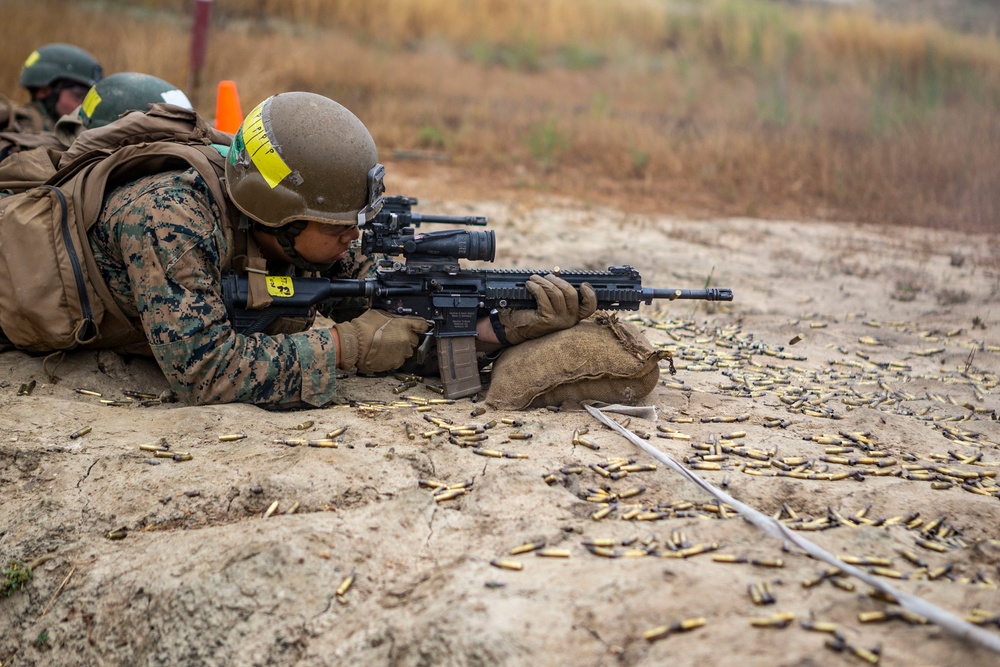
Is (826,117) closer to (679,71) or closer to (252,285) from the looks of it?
(679,71)

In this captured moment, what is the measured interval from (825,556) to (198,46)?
34.1 ft

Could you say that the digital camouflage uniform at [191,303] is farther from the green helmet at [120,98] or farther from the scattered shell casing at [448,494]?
the green helmet at [120,98]

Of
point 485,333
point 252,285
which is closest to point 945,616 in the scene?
point 485,333

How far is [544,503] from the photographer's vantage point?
11.5ft

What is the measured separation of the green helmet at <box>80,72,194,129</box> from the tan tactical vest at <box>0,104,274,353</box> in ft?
4.99

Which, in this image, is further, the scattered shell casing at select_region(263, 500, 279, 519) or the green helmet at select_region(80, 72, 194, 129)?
the green helmet at select_region(80, 72, 194, 129)

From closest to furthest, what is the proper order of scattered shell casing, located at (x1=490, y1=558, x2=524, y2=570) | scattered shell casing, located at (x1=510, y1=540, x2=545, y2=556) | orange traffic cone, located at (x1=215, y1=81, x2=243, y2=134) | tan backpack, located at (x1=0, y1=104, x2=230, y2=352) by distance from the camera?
scattered shell casing, located at (x1=490, y1=558, x2=524, y2=570), scattered shell casing, located at (x1=510, y1=540, x2=545, y2=556), tan backpack, located at (x1=0, y1=104, x2=230, y2=352), orange traffic cone, located at (x1=215, y1=81, x2=243, y2=134)

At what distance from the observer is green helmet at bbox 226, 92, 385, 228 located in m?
4.08

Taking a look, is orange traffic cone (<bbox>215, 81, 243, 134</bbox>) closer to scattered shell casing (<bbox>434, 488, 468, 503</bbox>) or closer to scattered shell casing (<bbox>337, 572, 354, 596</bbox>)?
scattered shell casing (<bbox>434, 488, 468, 503</bbox>)

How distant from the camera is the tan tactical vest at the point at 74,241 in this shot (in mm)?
4227

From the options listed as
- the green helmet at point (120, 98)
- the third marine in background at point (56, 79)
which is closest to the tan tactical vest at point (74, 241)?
the green helmet at point (120, 98)

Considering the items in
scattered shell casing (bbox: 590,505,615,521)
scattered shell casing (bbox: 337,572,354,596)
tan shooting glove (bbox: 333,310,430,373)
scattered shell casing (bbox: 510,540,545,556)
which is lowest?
scattered shell casing (bbox: 337,572,354,596)

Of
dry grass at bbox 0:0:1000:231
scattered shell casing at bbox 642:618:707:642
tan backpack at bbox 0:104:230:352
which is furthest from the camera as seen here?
dry grass at bbox 0:0:1000:231

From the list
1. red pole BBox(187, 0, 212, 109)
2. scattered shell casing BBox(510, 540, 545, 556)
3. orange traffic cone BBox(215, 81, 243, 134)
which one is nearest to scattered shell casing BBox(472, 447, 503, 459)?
scattered shell casing BBox(510, 540, 545, 556)
